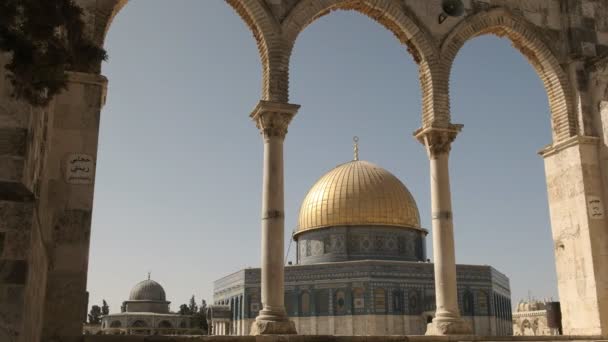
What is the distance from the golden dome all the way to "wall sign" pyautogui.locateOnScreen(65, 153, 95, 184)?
2418cm

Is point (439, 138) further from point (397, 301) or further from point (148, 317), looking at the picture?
point (148, 317)

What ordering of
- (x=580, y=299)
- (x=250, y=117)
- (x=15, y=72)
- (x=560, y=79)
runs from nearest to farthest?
1. (x=15, y=72)
2. (x=250, y=117)
3. (x=580, y=299)
4. (x=560, y=79)

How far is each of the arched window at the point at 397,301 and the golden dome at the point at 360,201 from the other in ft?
10.9

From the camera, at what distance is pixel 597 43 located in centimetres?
1275

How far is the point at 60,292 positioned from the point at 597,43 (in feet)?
34.3

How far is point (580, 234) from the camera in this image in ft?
38.5

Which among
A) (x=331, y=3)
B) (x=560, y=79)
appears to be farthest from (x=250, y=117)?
(x=560, y=79)

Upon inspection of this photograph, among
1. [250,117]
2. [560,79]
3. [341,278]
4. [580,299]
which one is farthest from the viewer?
[341,278]

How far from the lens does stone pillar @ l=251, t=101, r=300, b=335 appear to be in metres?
9.60

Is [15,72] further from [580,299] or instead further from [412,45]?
[580,299]

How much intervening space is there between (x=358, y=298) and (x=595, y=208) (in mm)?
20873

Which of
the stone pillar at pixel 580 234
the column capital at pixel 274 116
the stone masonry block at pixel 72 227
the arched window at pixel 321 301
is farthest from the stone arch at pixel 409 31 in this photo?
the arched window at pixel 321 301

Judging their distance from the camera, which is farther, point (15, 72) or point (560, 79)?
point (560, 79)

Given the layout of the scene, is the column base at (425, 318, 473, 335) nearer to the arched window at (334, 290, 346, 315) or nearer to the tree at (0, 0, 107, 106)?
the tree at (0, 0, 107, 106)
